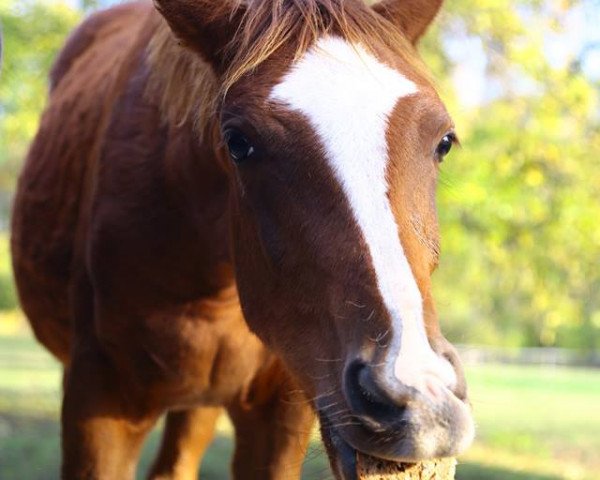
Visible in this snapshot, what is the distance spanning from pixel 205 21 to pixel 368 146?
80cm

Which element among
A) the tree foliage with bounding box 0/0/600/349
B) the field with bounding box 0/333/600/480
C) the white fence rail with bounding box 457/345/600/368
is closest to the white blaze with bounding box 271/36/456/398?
the field with bounding box 0/333/600/480

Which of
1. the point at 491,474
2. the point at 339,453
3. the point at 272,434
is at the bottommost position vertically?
the point at 491,474

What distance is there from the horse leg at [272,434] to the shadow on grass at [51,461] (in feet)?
8.35

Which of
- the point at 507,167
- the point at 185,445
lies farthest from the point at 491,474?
the point at 185,445

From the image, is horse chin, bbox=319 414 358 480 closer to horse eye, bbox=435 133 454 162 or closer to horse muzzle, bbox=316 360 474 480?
horse muzzle, bbox=316 360 474 480

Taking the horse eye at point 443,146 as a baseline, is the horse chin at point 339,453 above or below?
below

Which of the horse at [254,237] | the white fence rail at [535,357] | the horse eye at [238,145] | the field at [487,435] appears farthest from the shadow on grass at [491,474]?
the white fence rail at [535,357]

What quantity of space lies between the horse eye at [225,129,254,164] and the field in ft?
2.76

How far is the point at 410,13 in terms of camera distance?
11.0 feet

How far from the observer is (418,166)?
109 inches

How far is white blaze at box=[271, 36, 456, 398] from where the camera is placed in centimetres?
238

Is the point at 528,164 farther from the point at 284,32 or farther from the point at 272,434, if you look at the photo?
the point at 284,32

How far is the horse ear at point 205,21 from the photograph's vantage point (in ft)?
10.3

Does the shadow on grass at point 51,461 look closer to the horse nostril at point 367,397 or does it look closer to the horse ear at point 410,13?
the horse ear at point 410,13
